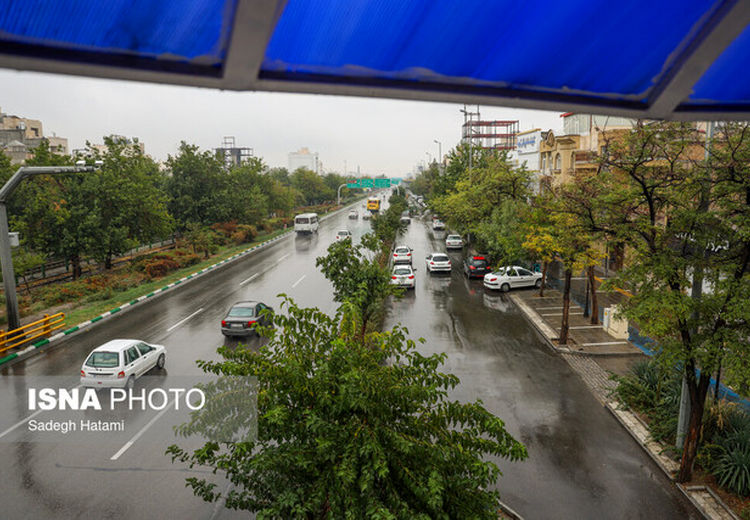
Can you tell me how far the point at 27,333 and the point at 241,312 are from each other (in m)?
6.75

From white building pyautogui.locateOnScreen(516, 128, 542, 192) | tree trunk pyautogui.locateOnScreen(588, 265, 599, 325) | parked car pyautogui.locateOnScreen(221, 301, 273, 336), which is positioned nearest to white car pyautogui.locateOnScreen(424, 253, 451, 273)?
tree trunk pyautogui.locateOnScreen(588, 265, 599, 325)

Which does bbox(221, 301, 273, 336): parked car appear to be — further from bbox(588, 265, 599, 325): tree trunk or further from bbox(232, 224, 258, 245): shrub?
bbox(232, 224, 258, 245): shrub

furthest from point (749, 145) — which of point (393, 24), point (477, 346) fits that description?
point (477, 346)

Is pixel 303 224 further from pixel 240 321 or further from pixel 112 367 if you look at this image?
pixel 112 367

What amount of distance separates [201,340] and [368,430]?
13.0 metres

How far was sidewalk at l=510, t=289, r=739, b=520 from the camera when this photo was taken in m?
8.21

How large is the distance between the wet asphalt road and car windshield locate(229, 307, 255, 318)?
3.12ft

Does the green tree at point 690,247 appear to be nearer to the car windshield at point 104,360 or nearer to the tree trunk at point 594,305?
the tree trunk at point 594,305

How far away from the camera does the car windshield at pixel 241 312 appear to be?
1617 cm

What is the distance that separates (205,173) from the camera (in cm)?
4025

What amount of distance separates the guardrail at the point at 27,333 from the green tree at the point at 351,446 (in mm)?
13180

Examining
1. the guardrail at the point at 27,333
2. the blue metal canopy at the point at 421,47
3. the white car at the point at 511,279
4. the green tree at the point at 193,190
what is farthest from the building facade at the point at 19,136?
the blue metal canopy at the point at 421,47

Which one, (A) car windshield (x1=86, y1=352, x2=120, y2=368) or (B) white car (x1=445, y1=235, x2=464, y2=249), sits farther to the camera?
(B) white car (x1=445, y1=235, x2=464, y2=249)

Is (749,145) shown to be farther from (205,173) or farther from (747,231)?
(205,173)
